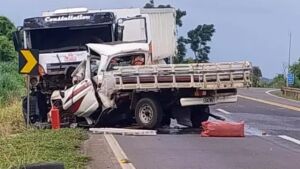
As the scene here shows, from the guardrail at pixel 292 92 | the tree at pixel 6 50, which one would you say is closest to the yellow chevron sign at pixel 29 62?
the tree at pixel 6 50

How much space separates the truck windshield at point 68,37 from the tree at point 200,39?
5908 centimetres

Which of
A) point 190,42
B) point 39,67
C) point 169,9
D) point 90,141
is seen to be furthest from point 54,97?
point 190,42

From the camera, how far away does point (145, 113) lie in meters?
19.5

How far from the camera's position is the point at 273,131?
1984cm

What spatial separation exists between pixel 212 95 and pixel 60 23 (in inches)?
208

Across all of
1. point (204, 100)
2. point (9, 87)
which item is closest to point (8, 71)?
point (9, 87)

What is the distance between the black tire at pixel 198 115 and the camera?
2050cm

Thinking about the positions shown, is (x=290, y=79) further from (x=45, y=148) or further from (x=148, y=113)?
(x=45, y=148)

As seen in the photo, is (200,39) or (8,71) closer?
(8,71)

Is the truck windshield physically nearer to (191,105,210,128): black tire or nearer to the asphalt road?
(191,105,210,128): black tire

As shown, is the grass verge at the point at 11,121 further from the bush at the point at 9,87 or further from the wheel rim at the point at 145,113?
the bush at the point at 9,87

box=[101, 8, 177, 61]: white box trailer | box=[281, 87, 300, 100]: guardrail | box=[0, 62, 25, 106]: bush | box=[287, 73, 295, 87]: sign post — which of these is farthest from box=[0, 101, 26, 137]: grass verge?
box=[287, 73, 295, 87]: sign post

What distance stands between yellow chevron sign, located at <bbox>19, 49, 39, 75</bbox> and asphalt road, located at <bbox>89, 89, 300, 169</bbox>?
3136 mm

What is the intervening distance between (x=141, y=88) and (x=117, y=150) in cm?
446
